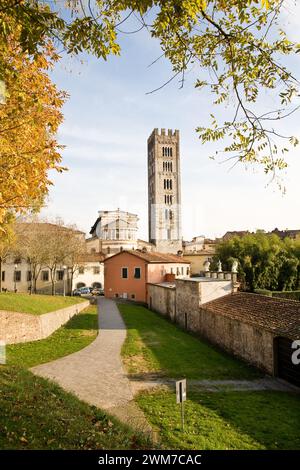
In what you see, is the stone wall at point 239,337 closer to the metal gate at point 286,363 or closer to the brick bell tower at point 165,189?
the metal gate at point 286,363

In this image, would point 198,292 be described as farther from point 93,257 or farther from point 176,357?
point 93,257

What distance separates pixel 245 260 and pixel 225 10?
36957 mm

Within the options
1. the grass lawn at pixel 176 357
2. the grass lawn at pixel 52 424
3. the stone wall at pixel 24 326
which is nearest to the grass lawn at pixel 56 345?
the stone wall at pixel 24 326

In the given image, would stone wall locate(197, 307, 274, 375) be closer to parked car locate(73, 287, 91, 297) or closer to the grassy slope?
the grassy slope

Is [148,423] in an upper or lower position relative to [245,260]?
lower

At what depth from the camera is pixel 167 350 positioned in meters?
19.8

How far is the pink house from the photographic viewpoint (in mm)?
44000

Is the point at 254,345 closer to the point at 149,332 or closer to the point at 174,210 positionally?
the point at 149,332

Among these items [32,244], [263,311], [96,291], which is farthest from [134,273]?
[263,311]

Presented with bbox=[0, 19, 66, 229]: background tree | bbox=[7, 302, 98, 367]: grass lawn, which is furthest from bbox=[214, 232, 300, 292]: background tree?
bbox=[0, 19, 66, 229]: background tree

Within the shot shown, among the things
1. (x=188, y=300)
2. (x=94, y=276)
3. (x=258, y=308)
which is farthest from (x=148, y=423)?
(x=94, y=276)

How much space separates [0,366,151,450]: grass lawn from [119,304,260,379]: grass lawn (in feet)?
21.5

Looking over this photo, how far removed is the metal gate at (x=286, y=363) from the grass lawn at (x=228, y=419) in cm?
133

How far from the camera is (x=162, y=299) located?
35250mm
